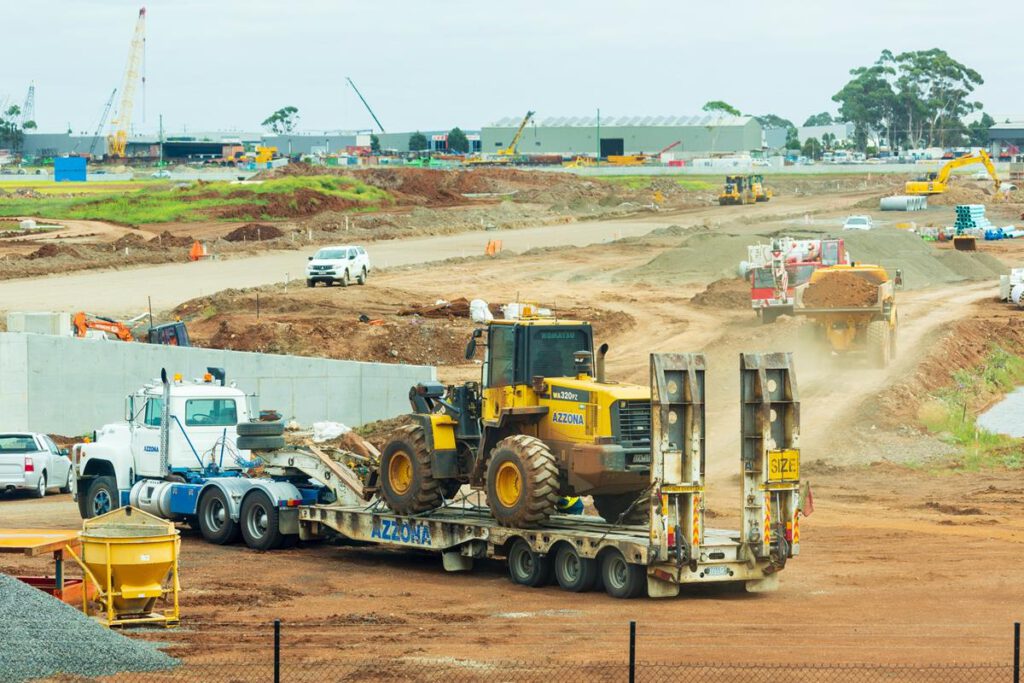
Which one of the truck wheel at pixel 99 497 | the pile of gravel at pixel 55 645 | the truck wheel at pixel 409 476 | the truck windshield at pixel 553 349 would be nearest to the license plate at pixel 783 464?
the truck windshield at pixel 553 349

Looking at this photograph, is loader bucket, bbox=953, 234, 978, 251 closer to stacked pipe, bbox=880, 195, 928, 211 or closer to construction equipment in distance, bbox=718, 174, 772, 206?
stacked pipe, bbox=880, 195, 928, 211

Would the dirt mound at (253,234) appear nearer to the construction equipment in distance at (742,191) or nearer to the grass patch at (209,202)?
the grass patch at (209,202)

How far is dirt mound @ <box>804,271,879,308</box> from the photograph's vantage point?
3991 cm

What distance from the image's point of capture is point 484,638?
16922mm

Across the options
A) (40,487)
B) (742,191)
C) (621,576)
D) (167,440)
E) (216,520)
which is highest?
(742,191)

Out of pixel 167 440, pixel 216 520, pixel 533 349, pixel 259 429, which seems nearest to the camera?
pixel 533 349

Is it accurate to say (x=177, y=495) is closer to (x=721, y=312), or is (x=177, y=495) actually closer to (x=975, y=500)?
(x=975, y=500)

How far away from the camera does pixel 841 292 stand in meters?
40.1

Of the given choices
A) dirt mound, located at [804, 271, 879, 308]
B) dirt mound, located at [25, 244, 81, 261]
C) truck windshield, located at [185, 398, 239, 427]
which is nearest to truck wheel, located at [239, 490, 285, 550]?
truck windshield, located at [185, 398, 239, 427]

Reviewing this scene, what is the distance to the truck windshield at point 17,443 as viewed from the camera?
3156cm

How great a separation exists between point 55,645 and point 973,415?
27.8 meters

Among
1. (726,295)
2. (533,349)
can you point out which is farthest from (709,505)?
(726,295)

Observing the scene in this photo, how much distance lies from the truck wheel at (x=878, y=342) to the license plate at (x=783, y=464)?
71.8 ft

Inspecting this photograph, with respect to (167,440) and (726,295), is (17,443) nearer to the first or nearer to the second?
(167,440)
